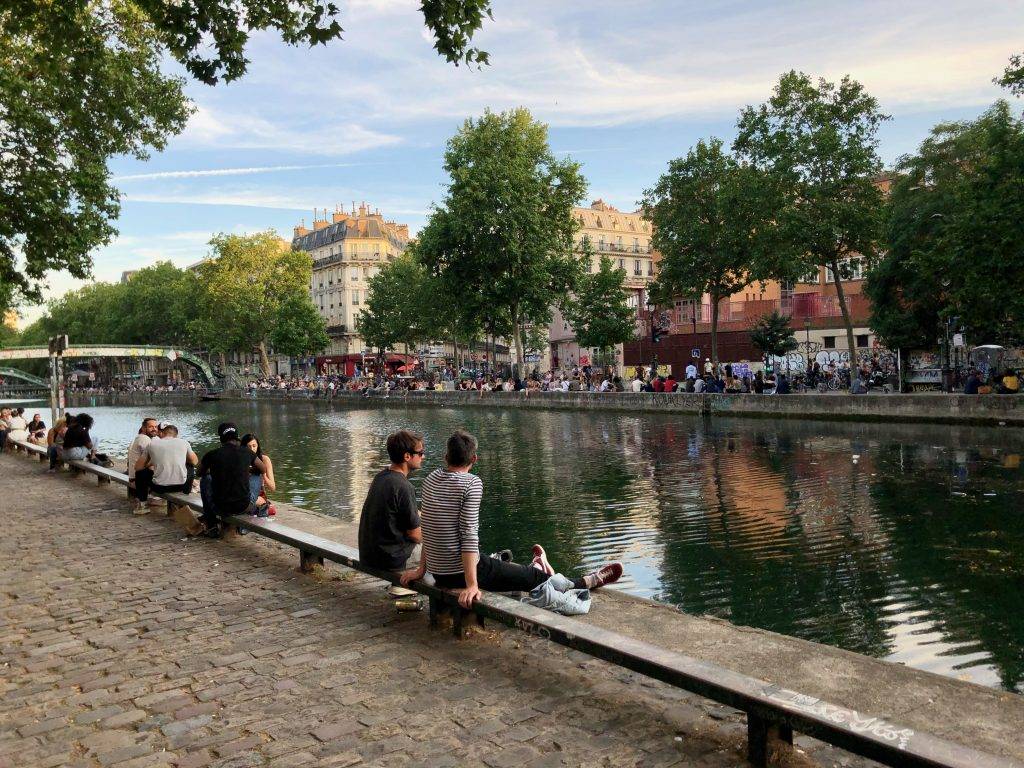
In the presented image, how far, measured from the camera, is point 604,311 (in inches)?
2133

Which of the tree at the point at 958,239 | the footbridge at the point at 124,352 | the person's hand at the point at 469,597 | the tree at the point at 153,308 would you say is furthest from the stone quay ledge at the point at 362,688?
the tree at the point at 153,308

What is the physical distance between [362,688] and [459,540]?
117cm

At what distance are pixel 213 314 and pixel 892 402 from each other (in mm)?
74461

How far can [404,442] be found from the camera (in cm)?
603

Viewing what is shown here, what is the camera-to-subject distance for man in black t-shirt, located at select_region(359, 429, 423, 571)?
608cm

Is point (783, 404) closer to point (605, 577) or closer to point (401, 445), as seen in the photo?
point (605, 577)

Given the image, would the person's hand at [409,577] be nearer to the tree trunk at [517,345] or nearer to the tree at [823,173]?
the tree at [823,173]

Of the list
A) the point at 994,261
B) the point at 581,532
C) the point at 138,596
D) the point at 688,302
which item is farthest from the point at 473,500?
the point at 688,302

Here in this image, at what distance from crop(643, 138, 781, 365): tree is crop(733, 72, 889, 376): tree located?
242 inches

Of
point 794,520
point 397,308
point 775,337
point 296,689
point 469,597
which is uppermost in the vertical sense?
point 397,308

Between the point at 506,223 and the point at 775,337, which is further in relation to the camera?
the point at 506,223

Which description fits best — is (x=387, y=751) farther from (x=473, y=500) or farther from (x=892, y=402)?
(x=892, y=402)

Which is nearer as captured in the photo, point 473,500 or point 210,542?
point 473,500

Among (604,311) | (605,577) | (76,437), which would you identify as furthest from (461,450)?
(604,311)
